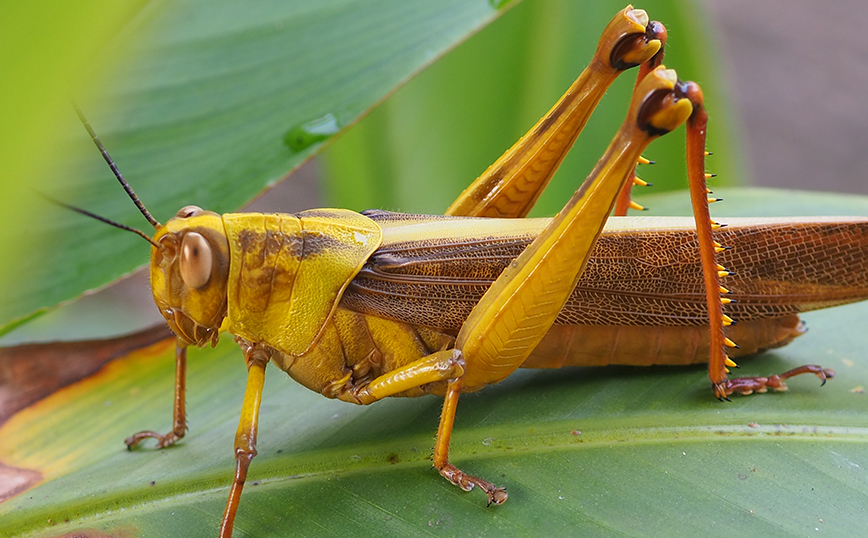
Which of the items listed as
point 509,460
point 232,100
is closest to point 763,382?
point 509,460

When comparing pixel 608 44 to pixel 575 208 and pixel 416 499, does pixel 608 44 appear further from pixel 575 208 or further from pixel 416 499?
pixel 416 499

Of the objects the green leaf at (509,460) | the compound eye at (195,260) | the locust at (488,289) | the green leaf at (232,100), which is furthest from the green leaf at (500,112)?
the compound eye at (195,260)

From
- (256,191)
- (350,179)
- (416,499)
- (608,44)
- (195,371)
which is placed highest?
(608,44)

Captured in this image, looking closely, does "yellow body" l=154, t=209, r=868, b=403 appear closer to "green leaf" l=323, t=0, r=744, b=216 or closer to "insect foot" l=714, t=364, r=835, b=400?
"insect foot" l=714, t=364, r=835, b=400

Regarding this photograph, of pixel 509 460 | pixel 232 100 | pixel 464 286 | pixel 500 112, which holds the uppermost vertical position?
pixel 232 100

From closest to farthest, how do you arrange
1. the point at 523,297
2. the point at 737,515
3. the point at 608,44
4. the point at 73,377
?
the point at 737,515
the point at 523,297
the point at 608,44
the point at 73,377

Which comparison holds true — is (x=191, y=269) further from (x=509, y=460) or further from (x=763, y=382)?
(x=763, y=382)

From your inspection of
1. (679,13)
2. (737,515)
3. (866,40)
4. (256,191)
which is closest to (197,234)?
(256,191)
